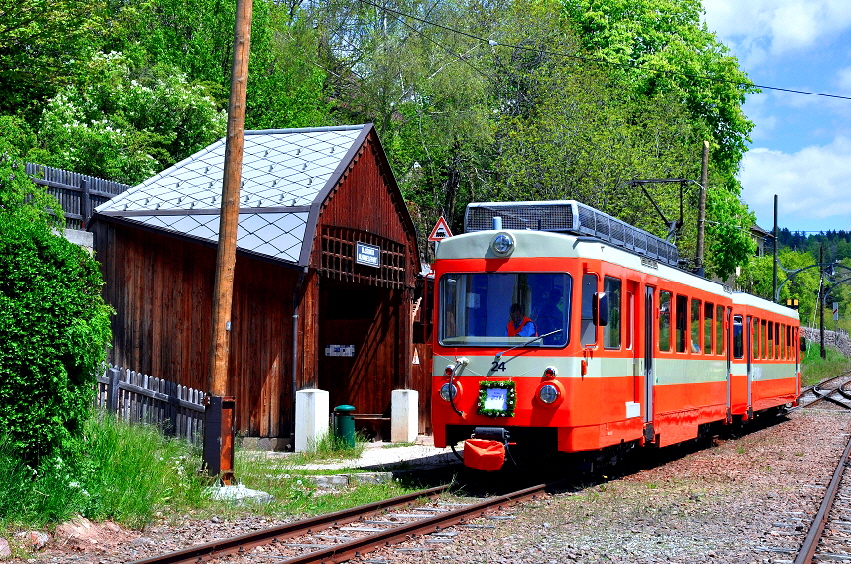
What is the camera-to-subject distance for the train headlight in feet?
43.7

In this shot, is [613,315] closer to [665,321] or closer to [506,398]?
[506,398]

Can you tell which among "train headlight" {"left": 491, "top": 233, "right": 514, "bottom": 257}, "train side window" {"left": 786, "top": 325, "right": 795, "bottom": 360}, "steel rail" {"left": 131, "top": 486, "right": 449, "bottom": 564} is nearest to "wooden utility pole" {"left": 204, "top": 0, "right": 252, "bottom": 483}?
"steel rail" {"left": 131, "top": 486, "right": 449, "bottom": 564}

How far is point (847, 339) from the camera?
110 metres

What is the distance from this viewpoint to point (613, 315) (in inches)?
548

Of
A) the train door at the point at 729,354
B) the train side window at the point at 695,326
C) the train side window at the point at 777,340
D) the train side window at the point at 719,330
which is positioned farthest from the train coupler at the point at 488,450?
the train side window at the point at 777,340

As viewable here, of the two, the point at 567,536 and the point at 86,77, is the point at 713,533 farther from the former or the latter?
the point at 86,77

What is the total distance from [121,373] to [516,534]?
6.68 metres

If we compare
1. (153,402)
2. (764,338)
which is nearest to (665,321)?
(153,402)

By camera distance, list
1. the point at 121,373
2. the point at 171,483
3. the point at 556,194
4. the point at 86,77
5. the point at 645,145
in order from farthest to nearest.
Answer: the point at 645,145 < the point at 556,194 < the point at 86,77 < the point at 121,373 < the point at 171,483

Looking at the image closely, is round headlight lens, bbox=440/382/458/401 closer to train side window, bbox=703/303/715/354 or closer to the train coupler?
the train coupler

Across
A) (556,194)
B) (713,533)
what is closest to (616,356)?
(713,533)

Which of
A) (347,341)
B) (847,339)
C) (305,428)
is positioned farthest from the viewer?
(847,339)

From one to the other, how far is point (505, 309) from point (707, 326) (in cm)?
693

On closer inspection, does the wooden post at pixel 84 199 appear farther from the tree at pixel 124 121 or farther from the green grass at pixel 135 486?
the green grass at pixel 135 486
